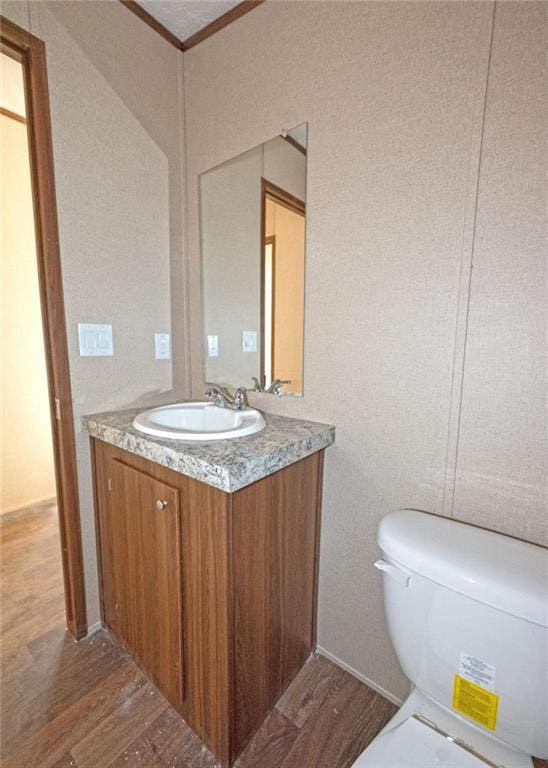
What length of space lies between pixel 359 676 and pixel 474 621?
0.75 m

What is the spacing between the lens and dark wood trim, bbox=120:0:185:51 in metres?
1.29

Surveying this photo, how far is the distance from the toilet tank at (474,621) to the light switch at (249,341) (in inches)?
33.8

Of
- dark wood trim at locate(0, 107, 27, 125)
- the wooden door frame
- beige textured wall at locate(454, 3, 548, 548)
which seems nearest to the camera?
beige textured wall at locate(454, 3, 548, 548)

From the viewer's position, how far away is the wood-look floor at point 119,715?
0.97 meters

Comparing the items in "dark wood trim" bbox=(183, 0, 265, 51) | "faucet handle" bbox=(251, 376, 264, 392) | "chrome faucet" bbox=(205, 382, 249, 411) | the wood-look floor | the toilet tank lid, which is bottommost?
the wood-look floor

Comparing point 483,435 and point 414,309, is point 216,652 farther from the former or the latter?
point 414,309

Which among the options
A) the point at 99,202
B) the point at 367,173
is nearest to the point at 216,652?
the point at 367,173

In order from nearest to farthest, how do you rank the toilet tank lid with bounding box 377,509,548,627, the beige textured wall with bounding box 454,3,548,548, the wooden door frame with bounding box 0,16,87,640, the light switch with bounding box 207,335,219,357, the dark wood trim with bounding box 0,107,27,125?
the toilet tank lid with bounding box 377,509,548,627 < the beige textured wall with bounding box 454,3,548,548 < the wooden door frame with bounding box 0,16,87,640 < the light switch with bounding box 207,335,219,357 < the dark wood trim with bounding box 0,107,27,125

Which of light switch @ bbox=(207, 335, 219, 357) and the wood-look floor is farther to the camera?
light switch @ bbox=(207, 335, 219, 357)

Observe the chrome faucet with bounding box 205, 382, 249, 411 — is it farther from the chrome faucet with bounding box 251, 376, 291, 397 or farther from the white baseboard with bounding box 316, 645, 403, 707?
the white baseboard with bounding box 316, 645, 403, 707

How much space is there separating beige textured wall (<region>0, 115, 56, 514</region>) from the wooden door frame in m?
1.03

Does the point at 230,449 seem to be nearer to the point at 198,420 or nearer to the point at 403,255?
the point at 198,420

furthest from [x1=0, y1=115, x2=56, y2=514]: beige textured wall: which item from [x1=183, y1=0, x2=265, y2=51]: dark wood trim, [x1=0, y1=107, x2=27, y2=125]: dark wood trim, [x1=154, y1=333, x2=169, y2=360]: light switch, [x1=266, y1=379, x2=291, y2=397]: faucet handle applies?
[x1=266, y1=379, x2=291, y2=397]: faucet handle

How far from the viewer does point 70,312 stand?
1230mm
